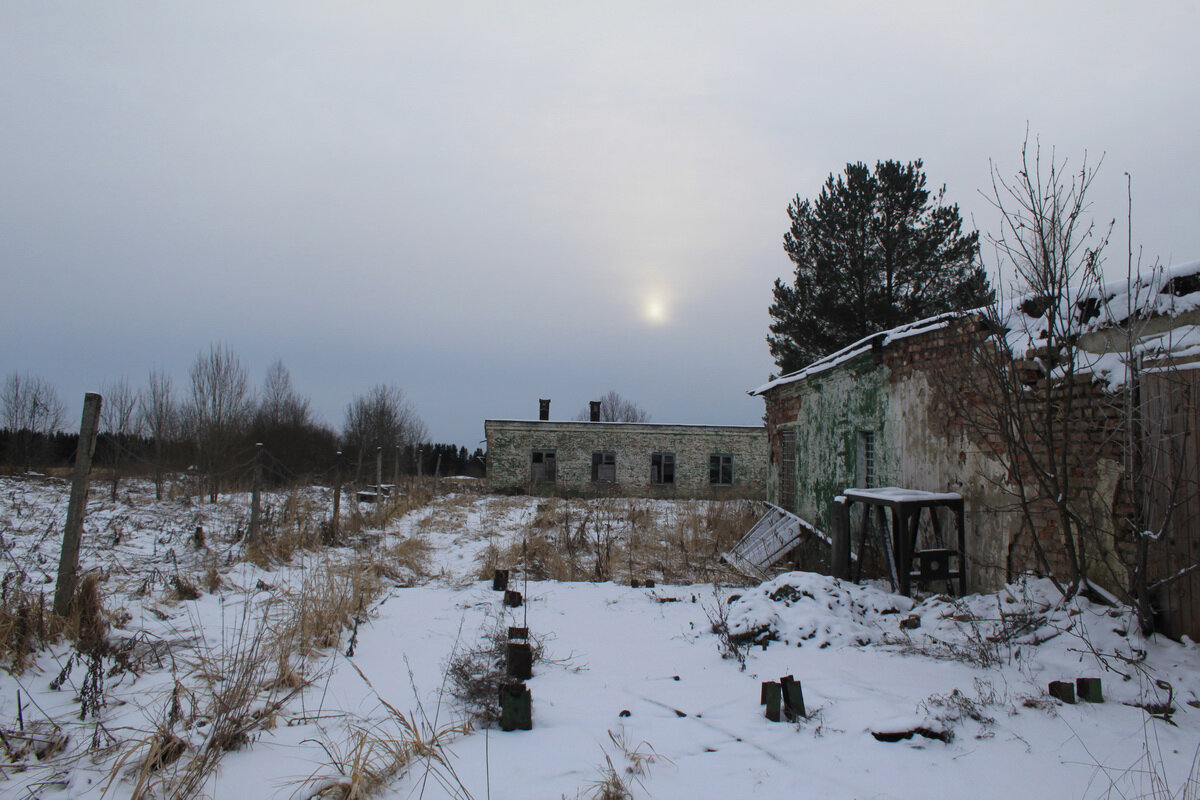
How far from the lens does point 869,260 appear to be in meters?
18.8

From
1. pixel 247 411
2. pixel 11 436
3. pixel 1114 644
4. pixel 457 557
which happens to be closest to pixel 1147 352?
pixel 1114 644

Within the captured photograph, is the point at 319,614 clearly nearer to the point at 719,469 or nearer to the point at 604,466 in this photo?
the point at 604,466

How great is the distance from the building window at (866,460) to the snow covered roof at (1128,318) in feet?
11.1

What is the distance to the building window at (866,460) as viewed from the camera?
335 inches

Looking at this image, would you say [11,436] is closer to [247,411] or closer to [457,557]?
[247,411]

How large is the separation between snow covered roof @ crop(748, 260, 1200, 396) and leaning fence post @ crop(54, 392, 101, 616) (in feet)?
22.4

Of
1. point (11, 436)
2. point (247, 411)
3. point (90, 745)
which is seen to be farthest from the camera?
point (247, 411)

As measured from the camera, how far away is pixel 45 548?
8070mm

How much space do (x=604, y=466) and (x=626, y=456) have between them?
0.95 m

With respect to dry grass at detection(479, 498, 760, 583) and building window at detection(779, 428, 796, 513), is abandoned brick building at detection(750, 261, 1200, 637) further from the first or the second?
dry grass at detection(479, 498, 760, 583)

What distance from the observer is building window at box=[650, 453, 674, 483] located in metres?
25.1

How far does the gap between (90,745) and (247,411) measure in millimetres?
26221

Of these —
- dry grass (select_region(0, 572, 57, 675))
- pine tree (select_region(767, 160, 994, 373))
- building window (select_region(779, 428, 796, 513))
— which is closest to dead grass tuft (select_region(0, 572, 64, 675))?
dry grass (select_region(0, 572, 57, 675))

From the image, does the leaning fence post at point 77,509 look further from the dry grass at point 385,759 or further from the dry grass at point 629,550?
the dry grass at point 629,550
